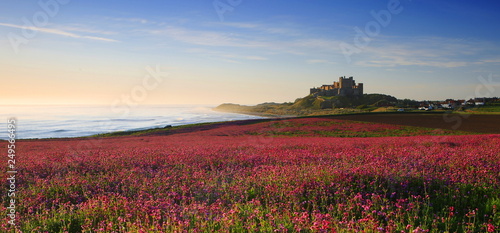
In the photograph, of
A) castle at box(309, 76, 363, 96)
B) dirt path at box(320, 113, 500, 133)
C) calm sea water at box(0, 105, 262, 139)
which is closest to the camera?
dirt path at box(320, 113, 500, 133)

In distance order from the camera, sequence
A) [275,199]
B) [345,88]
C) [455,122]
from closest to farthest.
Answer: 1. [275,199]
2. [455,122]
3. [345,88]

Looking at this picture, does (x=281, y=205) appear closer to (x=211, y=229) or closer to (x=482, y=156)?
(x=211, y=229)

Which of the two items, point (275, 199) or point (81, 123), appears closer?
point (275, 199)

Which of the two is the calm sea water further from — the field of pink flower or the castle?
the castle

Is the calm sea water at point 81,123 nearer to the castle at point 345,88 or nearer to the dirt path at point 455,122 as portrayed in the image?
the dirt path at point 455,122

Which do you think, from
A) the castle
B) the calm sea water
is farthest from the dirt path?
the castle

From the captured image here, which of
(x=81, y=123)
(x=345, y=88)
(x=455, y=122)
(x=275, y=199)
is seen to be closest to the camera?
(x=275, y=199)

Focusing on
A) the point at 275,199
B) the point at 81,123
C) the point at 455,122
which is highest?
the point at 455,122

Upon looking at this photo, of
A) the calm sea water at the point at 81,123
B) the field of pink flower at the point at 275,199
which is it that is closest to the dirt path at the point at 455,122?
the field of pink flower at the point at 275,199

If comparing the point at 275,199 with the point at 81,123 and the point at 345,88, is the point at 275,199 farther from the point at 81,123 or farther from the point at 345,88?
the point at 345,88

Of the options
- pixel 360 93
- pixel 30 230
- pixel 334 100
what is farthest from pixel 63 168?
pixel 360 93

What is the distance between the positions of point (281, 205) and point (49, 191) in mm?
5664

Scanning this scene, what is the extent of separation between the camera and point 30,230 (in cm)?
451

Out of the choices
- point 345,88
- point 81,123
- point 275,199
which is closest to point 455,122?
point 275,199
